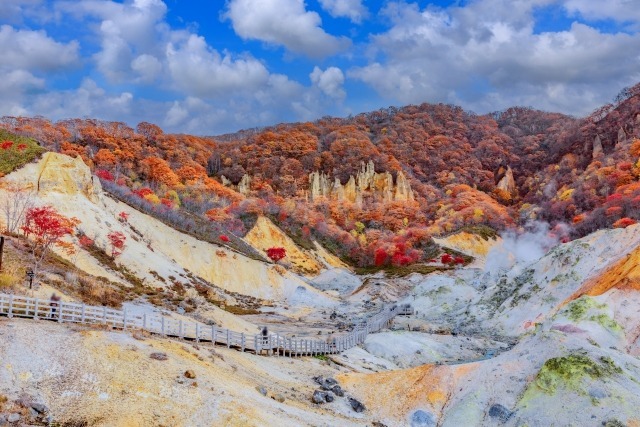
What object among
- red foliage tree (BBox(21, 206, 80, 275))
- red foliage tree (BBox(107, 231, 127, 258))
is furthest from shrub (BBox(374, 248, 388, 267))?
red foliage tree (BBox(21, 206, 80, 275))

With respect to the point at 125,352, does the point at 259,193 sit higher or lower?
higher

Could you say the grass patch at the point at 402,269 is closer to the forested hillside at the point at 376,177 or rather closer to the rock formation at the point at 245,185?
the forested hillside at the point at 376,177

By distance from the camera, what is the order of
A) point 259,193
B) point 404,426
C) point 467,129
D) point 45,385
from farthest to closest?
point 467,129
point 259,193
point 404,426
point 45,385

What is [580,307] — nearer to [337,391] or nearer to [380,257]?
[337,391]

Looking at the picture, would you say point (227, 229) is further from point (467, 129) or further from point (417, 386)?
point (467, 129)

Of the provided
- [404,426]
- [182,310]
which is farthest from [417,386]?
[182,310]

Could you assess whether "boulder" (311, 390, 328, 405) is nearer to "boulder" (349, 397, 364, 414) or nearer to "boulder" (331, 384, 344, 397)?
"boulder" (331, 384, 344, 397)

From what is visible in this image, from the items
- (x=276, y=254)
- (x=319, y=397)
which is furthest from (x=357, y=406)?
(x=276, y=254)
